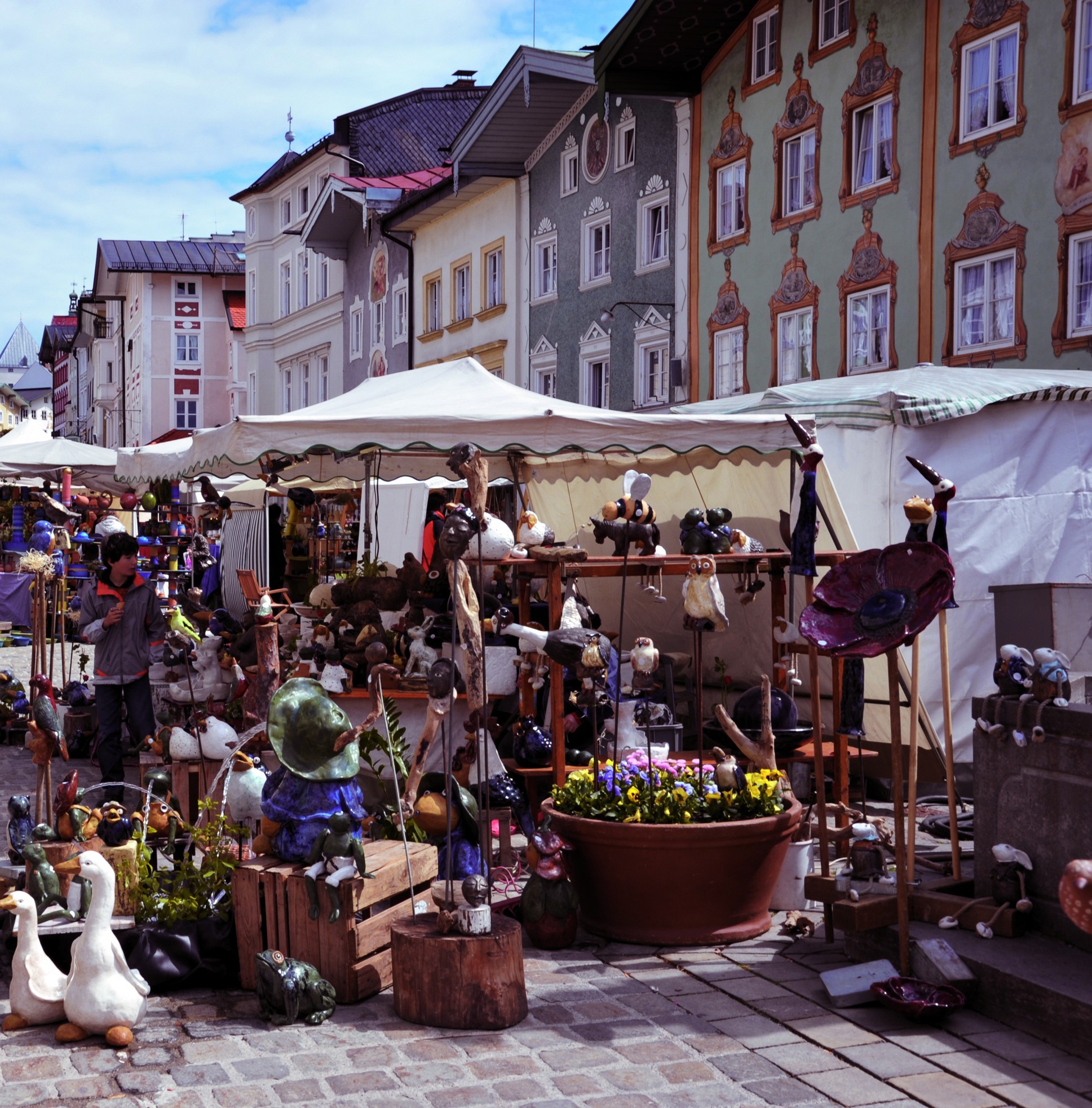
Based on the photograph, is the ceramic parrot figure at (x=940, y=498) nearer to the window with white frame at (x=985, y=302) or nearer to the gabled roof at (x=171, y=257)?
the window with white frame at (x=985, y=302)

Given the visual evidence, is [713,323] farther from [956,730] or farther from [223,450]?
[223,450]

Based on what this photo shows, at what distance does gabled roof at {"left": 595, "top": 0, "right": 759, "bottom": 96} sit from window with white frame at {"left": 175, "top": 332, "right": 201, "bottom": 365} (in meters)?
33.2

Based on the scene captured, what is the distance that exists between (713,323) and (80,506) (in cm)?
829

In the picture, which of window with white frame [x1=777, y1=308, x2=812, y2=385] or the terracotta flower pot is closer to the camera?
the terracotta flower pot

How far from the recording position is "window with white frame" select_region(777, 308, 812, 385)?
16.1 meters

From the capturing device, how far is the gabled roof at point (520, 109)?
20031mm

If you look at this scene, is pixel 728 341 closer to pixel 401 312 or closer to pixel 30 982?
pixel 401 312

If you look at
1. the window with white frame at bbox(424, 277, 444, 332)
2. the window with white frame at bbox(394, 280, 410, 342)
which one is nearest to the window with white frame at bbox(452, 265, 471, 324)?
the window with white frame at bbox(424, 277, 444, 332)

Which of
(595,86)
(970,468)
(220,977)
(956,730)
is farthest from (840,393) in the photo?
(595,86)

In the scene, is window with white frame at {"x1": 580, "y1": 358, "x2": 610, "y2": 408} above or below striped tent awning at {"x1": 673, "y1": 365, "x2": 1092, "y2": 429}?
above

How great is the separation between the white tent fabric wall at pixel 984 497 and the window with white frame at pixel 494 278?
1505 centimetres

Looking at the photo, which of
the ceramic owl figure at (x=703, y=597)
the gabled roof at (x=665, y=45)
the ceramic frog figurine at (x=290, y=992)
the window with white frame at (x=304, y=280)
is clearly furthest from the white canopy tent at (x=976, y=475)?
the window with white frame at (x=304, y=280)

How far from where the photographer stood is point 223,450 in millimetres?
7469

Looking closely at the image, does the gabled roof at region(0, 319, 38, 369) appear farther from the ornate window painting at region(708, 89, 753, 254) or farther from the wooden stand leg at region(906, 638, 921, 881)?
the wooden stand leg at region(906, 638, 921, 881)
